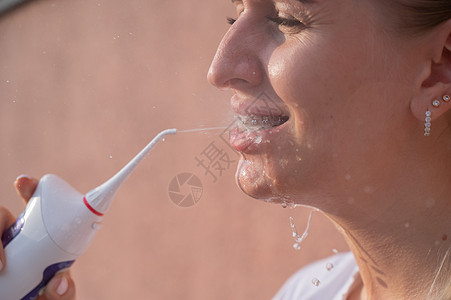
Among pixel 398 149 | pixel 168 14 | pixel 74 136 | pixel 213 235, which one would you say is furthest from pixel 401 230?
pixel 213 235

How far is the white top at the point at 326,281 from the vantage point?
3.09 feet

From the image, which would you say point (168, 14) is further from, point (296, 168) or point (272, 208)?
point (272, 208)

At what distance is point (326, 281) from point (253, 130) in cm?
50

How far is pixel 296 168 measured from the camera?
614 mm

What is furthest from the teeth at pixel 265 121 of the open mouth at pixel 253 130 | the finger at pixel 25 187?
the finger at pixel 25 187

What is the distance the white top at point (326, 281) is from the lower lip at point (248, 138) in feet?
1.40

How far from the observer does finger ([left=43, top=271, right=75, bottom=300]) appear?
712 millimetres

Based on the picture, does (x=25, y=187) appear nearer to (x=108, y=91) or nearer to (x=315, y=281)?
(x=108, y=91)

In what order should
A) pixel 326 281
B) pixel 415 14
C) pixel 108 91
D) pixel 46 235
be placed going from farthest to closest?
pixel 326 281, pixel 108 91, pixel 46 235, pixel 415 14

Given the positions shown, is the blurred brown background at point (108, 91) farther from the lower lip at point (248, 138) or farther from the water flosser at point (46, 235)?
the water flosser at point (46, 235)

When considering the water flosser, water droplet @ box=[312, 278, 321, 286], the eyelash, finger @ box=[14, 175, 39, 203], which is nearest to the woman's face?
the eyelash

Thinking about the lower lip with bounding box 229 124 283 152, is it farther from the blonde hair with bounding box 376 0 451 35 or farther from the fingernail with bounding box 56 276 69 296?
the fingernail with bounding box 56 276 69 296

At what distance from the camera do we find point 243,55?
1.94 ft

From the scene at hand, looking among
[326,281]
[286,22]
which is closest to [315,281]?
[326,281]
